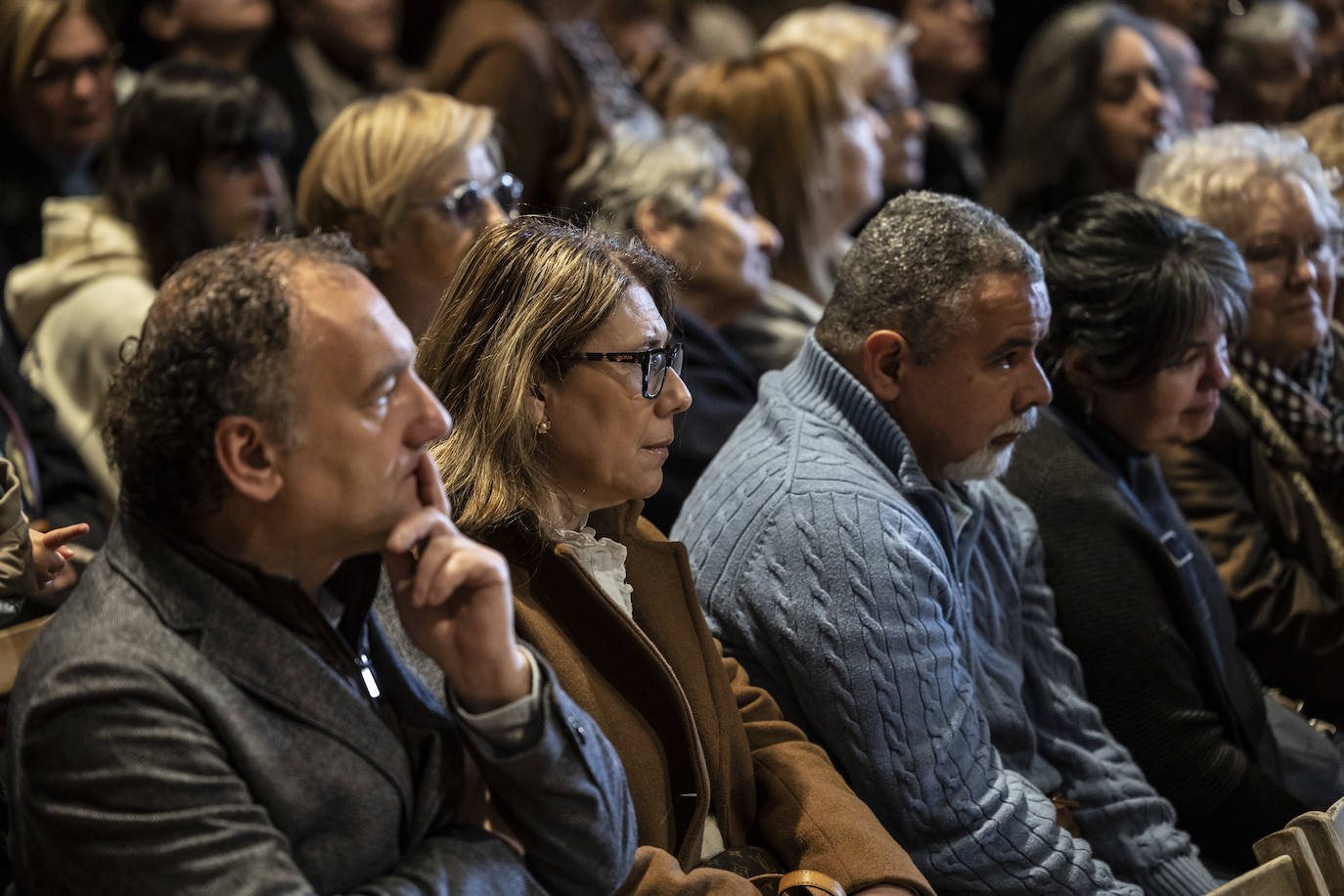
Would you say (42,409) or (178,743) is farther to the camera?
(42,409)

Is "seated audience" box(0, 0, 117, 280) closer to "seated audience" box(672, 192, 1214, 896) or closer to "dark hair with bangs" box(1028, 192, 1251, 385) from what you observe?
"seated audience" box(672, 192, 1214, 896)

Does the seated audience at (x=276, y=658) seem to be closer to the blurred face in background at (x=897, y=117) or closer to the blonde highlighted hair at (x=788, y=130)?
the blonde highlighted hair at (x=788, y=130)

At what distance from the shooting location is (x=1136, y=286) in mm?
2551

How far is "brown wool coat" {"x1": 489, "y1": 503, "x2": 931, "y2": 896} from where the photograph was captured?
1.74 meters

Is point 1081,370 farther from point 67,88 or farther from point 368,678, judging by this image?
point 67,88

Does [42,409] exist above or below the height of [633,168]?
below

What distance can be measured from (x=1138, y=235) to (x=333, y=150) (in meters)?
1.66

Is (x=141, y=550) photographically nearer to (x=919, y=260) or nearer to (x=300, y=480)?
(x=300, y=480)

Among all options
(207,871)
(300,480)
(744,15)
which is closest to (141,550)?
(300,480)

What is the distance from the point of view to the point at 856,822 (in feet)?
6.09

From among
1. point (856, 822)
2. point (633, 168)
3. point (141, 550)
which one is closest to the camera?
point (141, 550)

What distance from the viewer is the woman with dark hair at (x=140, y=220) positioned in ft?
10.6

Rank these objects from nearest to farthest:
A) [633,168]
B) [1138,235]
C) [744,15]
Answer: [1138,235], [633,168], [744,15]

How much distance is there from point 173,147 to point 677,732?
2184 mm
